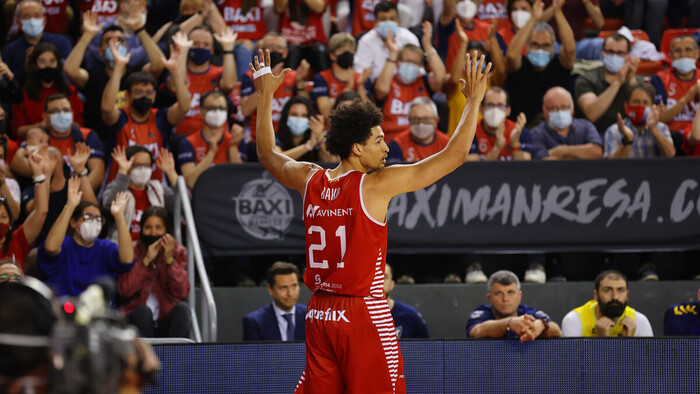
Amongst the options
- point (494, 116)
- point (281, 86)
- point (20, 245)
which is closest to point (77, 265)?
point (20, 245)

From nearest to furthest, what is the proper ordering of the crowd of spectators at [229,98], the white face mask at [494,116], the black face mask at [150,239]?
the black face mask at [150,239]
the crowd of spectators at [229,98]
the white face mask at [494,116]

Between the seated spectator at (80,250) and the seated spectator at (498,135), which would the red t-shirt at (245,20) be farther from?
the seated spectator at (80,250)

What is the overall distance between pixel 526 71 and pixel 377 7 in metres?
1.96

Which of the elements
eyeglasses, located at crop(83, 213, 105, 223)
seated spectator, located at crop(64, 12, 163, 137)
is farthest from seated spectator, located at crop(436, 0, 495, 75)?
eyeglasses, located at crop(83, 213, 105, 223)

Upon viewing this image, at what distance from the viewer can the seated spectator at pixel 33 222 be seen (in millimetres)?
8586

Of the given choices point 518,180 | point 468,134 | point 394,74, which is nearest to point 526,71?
point 394,74

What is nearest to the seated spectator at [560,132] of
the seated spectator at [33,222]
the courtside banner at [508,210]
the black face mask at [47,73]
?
the courtside banner at [508,210]

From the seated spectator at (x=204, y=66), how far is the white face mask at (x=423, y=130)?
2.46m

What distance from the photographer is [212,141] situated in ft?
32.0

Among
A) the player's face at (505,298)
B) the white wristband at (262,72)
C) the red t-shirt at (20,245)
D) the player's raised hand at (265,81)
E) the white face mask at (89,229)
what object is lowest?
the player's face at (505,298)

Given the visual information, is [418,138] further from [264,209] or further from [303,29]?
[303,29]

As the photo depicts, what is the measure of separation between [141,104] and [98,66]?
4.53 feet

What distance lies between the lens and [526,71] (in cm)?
1120

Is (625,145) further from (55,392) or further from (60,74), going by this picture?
(55,392)
